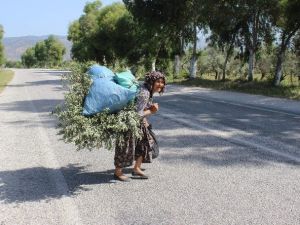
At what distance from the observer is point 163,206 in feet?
17.6

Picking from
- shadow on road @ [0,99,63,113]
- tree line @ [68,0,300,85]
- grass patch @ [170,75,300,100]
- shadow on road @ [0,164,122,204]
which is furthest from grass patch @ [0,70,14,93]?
shadow on road @ [0,164,122,204]

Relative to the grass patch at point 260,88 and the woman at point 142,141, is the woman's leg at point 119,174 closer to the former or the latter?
the woman at point 142,141

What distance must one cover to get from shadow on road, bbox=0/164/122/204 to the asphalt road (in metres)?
0.01

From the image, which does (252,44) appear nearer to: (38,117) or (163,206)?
(38,117)

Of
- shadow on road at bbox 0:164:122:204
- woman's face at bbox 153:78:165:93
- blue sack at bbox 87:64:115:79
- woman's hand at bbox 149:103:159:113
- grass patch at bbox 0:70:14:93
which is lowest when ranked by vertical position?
grass patch at bbox 0:70:14:93

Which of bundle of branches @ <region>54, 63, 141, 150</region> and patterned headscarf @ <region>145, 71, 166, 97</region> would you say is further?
patterned headscarf @ <region>145, 71, 166, 97</region>

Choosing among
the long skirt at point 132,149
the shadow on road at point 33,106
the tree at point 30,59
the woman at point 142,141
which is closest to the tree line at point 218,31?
the woman at point 142,141

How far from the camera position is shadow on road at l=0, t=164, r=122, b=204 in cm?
590

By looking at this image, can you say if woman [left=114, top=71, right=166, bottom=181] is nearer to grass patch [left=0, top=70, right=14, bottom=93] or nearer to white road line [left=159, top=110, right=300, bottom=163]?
white road line [left=159, top=110, right=300, bottom=163]

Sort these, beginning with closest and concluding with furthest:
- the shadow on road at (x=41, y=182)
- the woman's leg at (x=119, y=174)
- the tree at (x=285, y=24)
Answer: the shadow on road at (x=41, y=182) < the woman's leg at (x=119, y=174) < the tree at (x=285, y=24)

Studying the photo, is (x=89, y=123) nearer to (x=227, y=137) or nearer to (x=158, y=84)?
(x=158, y=84)

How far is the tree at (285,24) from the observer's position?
23.2m

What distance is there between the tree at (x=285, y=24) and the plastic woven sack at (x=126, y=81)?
1856cm

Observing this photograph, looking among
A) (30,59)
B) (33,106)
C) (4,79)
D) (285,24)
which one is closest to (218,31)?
(285,24)
